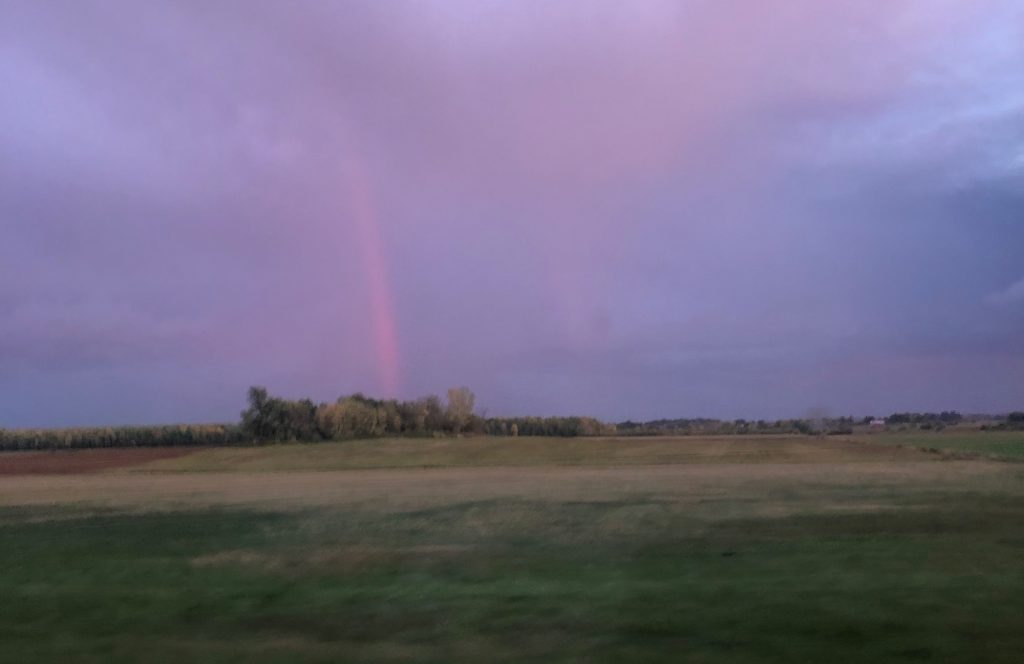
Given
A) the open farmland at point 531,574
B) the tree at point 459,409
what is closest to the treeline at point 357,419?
the tree at point 459,409

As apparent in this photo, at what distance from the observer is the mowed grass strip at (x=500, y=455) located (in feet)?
210

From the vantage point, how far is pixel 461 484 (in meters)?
42.8

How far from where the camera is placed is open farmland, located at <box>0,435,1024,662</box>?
11.8 m

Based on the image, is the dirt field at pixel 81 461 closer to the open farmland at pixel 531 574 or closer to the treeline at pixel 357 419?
the treeline at pixel 357 419

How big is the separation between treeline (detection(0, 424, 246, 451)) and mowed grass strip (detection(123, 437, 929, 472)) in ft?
90.7

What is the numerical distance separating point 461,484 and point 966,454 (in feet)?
114

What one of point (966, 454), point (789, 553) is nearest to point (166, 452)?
point (966, 454)

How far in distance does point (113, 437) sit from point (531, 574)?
11026 centimetres

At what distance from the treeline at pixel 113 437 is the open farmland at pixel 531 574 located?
79.5m

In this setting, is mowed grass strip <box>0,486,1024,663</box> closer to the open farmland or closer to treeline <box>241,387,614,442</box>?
the open farmland

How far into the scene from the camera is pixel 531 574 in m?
16.9

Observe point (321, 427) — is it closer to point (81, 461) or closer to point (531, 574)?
point (81, 461)

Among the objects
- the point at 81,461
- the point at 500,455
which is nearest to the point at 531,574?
the point at 500,455

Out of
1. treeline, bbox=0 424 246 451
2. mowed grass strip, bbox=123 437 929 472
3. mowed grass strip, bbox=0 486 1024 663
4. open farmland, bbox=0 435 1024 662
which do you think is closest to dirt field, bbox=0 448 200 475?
mowed grass strip, bbox=123 437 929 472
